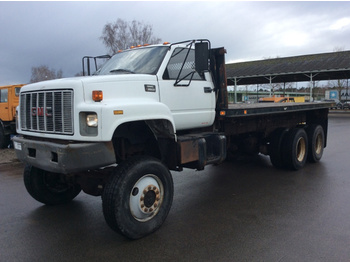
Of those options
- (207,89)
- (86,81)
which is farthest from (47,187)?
(207,89)

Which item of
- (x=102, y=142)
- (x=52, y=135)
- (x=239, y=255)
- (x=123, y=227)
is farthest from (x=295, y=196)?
(x=52, y=135)

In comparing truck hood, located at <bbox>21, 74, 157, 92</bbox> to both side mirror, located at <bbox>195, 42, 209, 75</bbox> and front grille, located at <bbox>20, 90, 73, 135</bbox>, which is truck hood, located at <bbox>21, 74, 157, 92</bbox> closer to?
front grille, located at <bbox>20, 90, 73, 135</bbox>

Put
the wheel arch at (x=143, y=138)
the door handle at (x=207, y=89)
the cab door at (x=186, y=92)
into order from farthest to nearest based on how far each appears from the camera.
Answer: the door handle at (x=207, y=89)
the cab door at (x=186, y=92)
the wheel arch at (x=143, y=138)

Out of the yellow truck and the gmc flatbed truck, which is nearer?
the gmc flatbed truck

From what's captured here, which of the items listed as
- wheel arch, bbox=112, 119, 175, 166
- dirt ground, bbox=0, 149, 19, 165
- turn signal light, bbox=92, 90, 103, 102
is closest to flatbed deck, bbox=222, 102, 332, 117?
wheel arch, bbox=112, 119, 175, 166

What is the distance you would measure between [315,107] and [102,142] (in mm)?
6339

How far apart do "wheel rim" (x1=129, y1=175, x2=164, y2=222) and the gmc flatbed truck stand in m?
0.01

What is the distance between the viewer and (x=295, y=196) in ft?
18.2

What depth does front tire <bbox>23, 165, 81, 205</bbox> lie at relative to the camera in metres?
4.87

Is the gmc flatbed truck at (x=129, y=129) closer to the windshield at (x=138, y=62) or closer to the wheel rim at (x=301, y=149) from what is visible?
the windshield at (x=138, y=62)

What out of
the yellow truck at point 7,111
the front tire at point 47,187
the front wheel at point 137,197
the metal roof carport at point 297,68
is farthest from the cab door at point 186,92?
the metal roof carport at point 297,68

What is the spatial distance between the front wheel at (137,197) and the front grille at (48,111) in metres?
0.82

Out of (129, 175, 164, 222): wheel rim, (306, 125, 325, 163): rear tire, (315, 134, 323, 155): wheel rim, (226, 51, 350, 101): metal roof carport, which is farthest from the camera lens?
(226, 51, 350, 101): metal roof carport

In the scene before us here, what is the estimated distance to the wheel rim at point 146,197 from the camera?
12.7 ft
